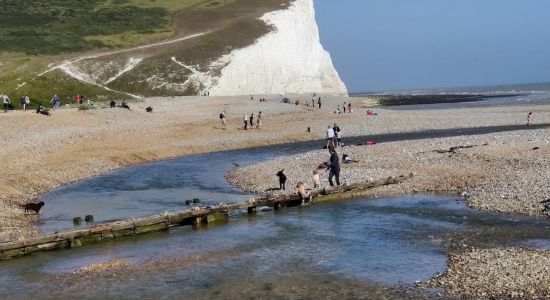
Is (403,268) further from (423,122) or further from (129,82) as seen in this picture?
(129,82)

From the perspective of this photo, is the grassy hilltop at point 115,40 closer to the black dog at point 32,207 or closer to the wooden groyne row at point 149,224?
the black dog at point 32,207

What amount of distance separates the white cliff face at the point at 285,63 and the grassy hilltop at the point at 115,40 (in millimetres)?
3034

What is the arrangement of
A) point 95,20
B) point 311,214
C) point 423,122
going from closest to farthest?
point 311,214 → point 423,122 → point 95,20

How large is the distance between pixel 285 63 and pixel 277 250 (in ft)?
342

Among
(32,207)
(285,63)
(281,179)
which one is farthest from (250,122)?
(285,63)

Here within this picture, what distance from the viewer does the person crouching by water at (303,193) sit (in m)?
29.4

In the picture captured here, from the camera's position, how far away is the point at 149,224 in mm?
25312

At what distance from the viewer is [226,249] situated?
2225 centimetres

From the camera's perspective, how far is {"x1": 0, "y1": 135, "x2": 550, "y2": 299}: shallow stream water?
A: 58.4 feet

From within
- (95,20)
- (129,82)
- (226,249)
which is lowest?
(226,249)

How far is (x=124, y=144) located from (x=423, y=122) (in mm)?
35972

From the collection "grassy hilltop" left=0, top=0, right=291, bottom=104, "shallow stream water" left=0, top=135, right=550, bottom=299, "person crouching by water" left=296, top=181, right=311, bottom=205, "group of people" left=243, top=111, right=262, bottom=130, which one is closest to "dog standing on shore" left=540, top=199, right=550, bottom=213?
"shallow stream water" left=0, top=135, right=550, bottom=299

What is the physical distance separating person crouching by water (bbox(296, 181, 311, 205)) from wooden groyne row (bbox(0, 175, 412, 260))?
0.20m

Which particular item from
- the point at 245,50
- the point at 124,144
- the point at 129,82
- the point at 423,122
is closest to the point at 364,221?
the point at 124,144
